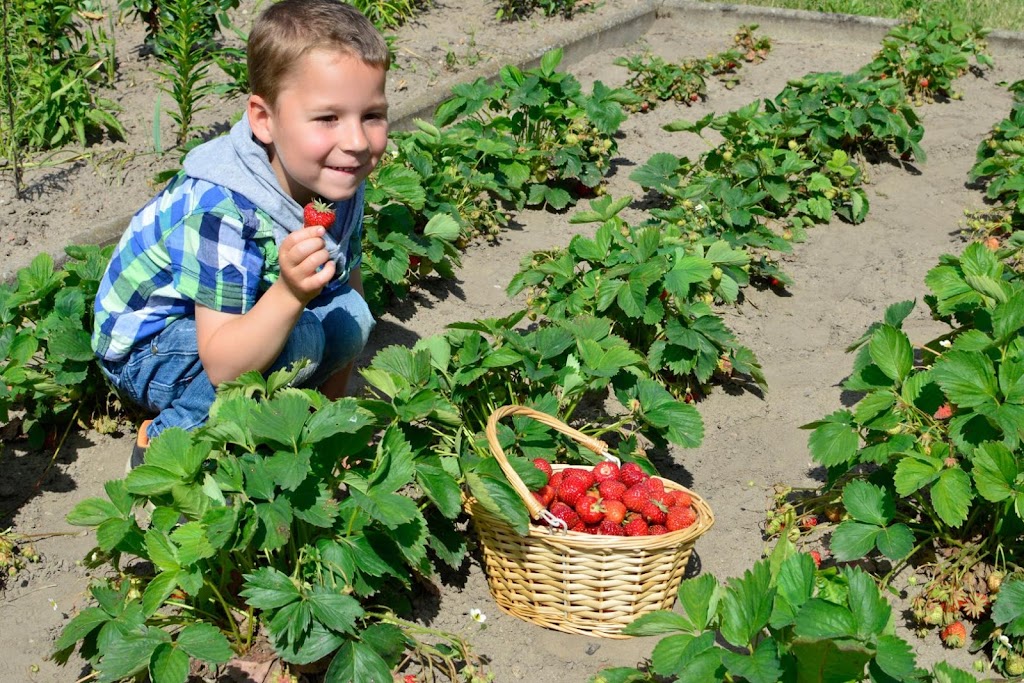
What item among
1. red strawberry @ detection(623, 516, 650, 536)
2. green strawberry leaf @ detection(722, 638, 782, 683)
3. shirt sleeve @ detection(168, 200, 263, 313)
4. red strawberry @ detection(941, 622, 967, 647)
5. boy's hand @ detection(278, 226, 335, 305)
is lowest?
red strawberry @ detection(941, 622, 967, 647)

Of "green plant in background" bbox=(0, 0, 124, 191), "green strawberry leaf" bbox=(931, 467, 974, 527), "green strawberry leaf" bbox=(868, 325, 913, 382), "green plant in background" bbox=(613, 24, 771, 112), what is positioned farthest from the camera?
"green plant in background" bbox=(613, 24, 771, 112)

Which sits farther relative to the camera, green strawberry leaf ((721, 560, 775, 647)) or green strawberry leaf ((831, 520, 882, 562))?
green strawberry leaf ((831, 520, 882, 562))

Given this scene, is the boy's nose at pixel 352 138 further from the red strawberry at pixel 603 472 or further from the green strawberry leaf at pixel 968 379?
the green strawberry leaf at pixel 968 379

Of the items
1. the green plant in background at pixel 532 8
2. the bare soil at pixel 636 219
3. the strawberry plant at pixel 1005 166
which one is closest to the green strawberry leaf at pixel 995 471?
the bare soil at pixel 636 219

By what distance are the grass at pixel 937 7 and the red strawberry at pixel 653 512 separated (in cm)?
591

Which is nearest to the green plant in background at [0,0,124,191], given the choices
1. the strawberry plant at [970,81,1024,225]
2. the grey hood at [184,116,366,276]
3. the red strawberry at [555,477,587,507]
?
the grey hood at [184,116,366,276]

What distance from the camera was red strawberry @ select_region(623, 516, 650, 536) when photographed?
8.87ft

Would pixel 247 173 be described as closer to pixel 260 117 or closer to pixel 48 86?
pixel 260 117

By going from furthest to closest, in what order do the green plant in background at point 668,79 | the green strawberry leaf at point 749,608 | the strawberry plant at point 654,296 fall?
the green plant in background at point 668,79
the strawberry plant at point 654,296
the green strawberry leaf at point 749,608

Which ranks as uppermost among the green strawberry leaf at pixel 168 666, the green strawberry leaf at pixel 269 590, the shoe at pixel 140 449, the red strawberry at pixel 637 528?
the green strawberry leaf at pixel 269 590

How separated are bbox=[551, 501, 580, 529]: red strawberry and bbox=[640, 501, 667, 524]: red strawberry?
172mm

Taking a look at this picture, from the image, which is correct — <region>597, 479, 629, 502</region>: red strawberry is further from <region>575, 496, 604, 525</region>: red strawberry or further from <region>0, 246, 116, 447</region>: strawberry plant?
<region>0, 246, 116, 447</region>: strawberry plant

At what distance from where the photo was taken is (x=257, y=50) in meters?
2.81

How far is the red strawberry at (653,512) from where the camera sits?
2750 millimetres
